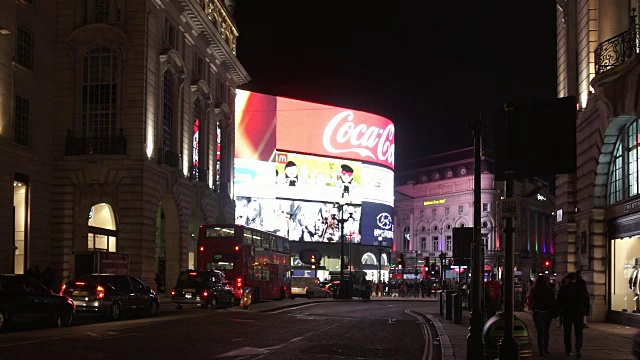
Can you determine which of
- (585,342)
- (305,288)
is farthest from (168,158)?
(585,342)

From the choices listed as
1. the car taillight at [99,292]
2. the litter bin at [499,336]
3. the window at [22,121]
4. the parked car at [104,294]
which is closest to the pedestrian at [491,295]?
the parked car at [104,294]

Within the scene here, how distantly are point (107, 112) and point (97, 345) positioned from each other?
83.6 feet

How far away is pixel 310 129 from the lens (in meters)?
88.6

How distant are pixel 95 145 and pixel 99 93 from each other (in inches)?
106

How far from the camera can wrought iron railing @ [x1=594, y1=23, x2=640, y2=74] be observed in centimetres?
2272

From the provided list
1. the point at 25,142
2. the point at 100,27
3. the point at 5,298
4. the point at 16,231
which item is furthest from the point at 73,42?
the point at 5,298

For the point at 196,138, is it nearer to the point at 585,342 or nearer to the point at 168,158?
the point at 168,158

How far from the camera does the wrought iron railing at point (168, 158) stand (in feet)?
142

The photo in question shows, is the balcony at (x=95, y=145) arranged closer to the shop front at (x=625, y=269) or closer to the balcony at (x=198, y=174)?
the balcony at (x=198, y=174)

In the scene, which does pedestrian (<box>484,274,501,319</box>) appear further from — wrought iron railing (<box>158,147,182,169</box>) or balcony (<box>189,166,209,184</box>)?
balcony (<box>189,166,209,184</box>)

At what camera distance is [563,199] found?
31.1m

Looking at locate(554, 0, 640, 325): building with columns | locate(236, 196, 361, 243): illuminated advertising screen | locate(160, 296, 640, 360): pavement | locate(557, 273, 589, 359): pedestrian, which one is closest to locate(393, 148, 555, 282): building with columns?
locate(236, 196, 361, 243): illuminated advertising screen

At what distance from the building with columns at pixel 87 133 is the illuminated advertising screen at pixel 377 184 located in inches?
1856

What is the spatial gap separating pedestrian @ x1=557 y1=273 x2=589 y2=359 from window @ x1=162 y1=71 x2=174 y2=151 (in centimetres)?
3169
